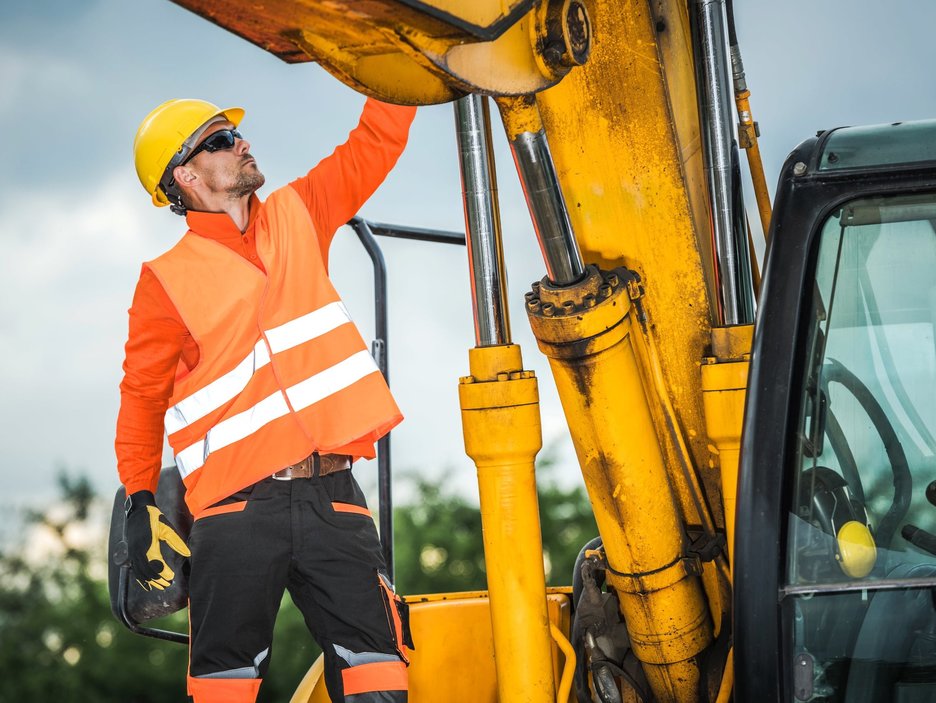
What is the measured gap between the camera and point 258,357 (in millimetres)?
2721

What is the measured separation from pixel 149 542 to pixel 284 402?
1.65 ft

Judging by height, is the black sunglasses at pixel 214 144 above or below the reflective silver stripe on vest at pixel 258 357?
above

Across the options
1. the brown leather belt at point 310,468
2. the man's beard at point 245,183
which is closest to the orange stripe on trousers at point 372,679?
the brown leather belt at point 310,468

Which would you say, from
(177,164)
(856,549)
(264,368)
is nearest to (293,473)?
(264,368)

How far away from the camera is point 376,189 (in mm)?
2992

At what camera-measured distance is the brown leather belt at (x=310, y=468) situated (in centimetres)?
267

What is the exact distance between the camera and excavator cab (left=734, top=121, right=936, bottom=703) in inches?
71.4

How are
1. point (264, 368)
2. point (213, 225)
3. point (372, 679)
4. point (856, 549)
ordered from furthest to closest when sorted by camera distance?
point (213, 225) < point (264, 368) < point (372, 679) < point (856, 549)

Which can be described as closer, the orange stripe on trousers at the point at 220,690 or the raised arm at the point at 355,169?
the orange stripe on trousers at the point at 220,690

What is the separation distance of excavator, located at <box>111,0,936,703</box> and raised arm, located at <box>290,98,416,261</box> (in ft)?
0.66

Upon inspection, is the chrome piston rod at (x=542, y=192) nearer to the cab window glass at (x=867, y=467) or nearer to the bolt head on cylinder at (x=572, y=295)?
the bolt head on cylinder at (x=572, y=295)

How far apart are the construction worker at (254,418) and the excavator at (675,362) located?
0.90 ft

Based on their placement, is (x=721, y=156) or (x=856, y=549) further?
(x=721, y=156)

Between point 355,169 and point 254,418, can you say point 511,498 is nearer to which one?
point 254,418
